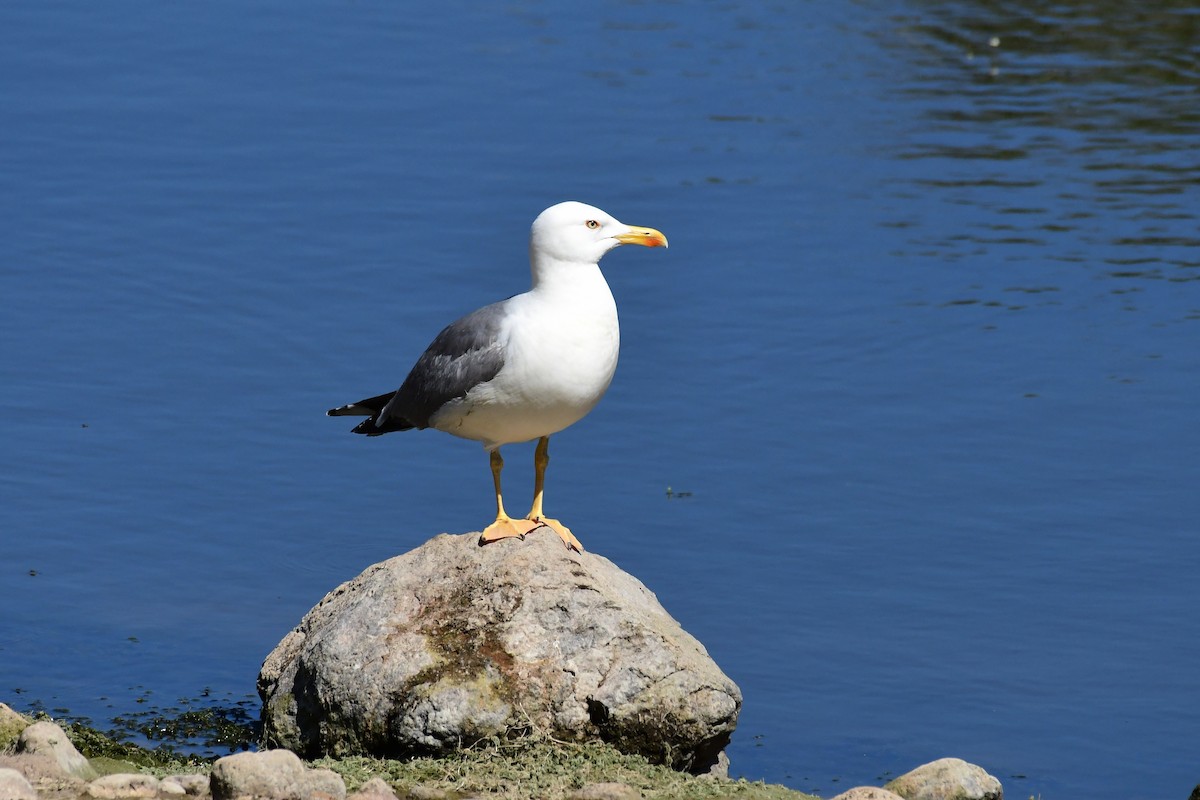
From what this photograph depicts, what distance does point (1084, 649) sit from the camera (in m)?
12.2

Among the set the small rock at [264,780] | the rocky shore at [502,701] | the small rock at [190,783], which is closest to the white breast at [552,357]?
the rocky shore at [502,701]

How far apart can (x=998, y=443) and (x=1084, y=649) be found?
3.09 meters

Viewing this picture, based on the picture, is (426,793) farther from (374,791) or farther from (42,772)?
(42,772)

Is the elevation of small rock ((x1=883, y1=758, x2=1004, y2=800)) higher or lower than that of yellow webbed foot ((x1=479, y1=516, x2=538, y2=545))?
lower

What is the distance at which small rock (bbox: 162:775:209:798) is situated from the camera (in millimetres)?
8703

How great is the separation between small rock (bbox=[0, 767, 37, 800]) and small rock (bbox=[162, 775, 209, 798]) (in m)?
0.67

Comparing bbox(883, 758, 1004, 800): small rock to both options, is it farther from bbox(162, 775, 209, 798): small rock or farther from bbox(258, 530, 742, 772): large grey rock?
bbox(162, 775, 209, 798): small rock

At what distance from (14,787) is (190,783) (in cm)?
85

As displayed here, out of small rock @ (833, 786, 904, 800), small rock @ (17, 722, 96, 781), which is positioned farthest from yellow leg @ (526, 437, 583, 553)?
small rock @ (17, 722, 96, 781)

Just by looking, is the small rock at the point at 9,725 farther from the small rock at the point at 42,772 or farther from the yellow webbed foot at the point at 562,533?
the yellow webbed foot at the point at 562,533

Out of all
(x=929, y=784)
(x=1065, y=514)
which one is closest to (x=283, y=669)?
(x=929, y=784)

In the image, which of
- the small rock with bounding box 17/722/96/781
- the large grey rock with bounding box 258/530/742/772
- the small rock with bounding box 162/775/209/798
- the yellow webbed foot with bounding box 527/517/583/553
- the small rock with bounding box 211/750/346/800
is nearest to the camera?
the small rock with bounding box 211/750/346/800

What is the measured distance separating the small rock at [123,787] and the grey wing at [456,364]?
229 centimetres

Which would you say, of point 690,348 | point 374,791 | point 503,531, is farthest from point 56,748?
point 690,348
